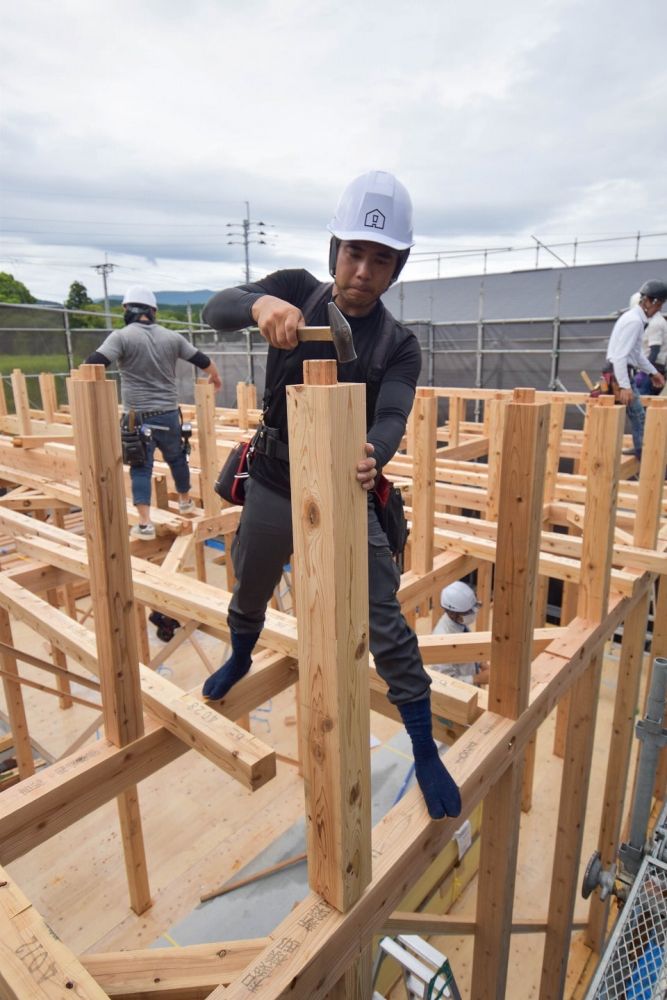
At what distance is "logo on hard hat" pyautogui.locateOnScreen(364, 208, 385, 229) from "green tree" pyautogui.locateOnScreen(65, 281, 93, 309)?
133ft

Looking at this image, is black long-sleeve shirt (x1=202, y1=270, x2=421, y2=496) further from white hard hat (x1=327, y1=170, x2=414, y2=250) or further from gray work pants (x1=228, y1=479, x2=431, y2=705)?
white hard hat (x1=327, y1=170, x2=414, y2=250)

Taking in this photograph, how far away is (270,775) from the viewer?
78.3 inches

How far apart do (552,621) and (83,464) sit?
781 cm

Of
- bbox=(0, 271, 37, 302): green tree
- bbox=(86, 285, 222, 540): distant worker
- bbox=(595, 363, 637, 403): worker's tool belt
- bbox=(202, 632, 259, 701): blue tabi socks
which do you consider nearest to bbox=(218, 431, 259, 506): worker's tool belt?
bbox=(202, 632, 259, 701): blue tabi socks

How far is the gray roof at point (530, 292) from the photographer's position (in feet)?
49.5

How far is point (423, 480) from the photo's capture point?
3.57 m

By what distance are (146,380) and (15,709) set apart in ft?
8.80

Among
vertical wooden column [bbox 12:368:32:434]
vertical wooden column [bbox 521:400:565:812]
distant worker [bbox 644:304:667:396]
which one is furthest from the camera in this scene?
vertical wooden column [bbox 12:368:32:434]

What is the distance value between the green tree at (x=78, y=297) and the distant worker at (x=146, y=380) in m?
37.3

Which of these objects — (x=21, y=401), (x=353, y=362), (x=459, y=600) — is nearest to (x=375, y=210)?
(x=353, y=362)

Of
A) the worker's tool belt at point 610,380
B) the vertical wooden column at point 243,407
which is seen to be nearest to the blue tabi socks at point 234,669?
the worker's tool belt at point 610,380

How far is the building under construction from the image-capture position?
1.38 metres

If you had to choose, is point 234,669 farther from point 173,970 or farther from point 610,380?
point 610,380

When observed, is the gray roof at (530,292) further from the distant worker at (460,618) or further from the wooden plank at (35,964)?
the wooden plank at (35,964)
